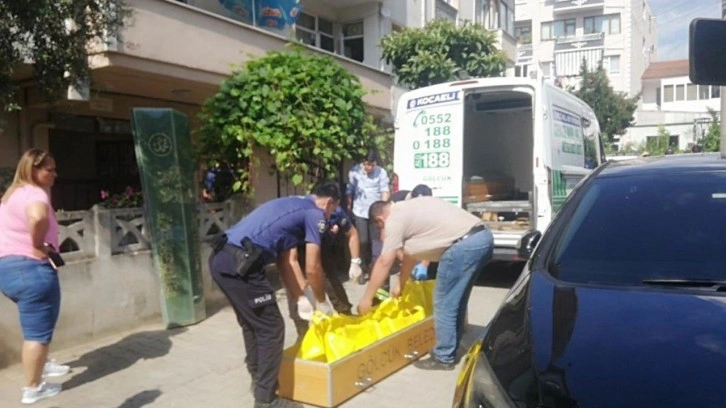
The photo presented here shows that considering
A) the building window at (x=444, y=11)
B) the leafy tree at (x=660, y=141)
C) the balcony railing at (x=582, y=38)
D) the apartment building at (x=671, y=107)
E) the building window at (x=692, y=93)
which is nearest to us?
the building window at (x=444, y=11)

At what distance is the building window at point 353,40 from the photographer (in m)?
16.7

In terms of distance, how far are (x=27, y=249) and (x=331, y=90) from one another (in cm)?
405

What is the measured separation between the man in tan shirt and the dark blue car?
51.7 inches

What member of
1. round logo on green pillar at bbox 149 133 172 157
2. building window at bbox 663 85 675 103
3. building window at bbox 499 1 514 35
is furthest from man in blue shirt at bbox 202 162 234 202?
building window at bbox 663 85 675 103

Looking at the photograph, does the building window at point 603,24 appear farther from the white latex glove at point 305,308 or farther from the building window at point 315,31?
the white latex glove at point 305,308

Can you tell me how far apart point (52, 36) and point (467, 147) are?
643cm

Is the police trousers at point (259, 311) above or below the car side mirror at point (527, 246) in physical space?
below

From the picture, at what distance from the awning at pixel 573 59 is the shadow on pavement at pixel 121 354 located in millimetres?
45053

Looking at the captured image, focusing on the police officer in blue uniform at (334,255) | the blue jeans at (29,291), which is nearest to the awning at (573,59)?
the police officer in blue uniform at (334,255)

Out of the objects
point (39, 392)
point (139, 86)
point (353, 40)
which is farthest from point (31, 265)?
point (353, 40)

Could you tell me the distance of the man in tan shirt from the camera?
5039 millimetres

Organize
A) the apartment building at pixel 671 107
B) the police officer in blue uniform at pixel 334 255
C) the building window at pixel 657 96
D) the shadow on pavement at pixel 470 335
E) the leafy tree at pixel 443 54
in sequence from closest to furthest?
the shadow on pavement at pixel 470 335
the police officer in blue uniform at pixel 334 255
the leafy tree at pixel 443 54
the apartment building at pixel 671 107
the building window at pixel 657 96

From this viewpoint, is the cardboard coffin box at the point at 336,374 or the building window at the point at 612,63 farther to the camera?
the building window at the point at 612,63

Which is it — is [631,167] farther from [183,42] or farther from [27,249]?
[183,42]
